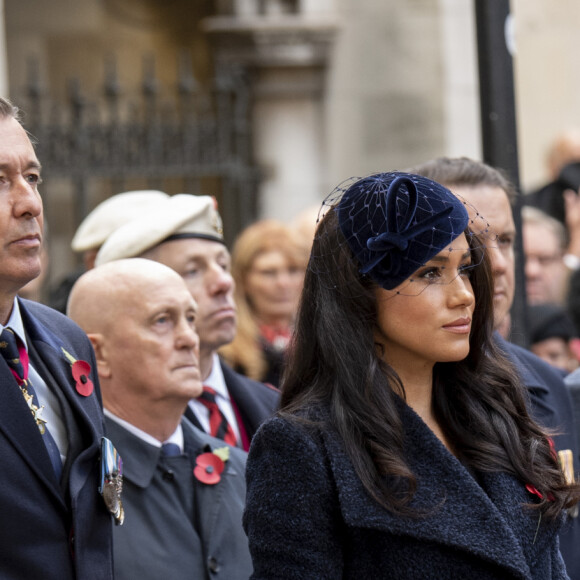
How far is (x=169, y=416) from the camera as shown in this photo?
3.76 meters

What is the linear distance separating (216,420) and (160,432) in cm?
62

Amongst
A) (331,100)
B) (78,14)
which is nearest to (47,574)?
(331,100)

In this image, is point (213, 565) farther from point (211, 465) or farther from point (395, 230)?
point (395, 230)

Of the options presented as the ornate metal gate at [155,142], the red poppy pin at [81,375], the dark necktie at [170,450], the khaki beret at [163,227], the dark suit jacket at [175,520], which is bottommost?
the dark suit jacket at [175,520]

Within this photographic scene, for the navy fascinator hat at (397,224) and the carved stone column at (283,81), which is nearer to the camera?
the navy fascinator hat at (397,224)

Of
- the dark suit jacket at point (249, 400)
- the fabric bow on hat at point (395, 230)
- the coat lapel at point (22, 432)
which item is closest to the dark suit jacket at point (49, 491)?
the coat lapel at point (22, 432)

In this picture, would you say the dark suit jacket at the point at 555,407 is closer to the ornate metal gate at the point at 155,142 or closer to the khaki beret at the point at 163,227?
the khaki beret at the point at 163,227

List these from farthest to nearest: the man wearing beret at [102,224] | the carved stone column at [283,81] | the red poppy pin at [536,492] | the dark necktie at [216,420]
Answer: the carved stone column at [283,81], the man wearing beret at [102,224], the dark necktie at [216,420], the red poppy pin at [536,492]

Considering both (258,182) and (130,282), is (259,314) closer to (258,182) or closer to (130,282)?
(130,282)

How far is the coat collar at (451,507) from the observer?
2557 millimetres

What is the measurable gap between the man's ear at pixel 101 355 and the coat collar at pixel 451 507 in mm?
1296

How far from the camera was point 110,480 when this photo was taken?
2.94m

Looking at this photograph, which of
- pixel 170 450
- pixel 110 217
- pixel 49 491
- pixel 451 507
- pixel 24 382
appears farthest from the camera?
pixel 110 217

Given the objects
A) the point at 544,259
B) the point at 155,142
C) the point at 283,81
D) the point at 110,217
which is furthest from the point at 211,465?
the point at 283,81
